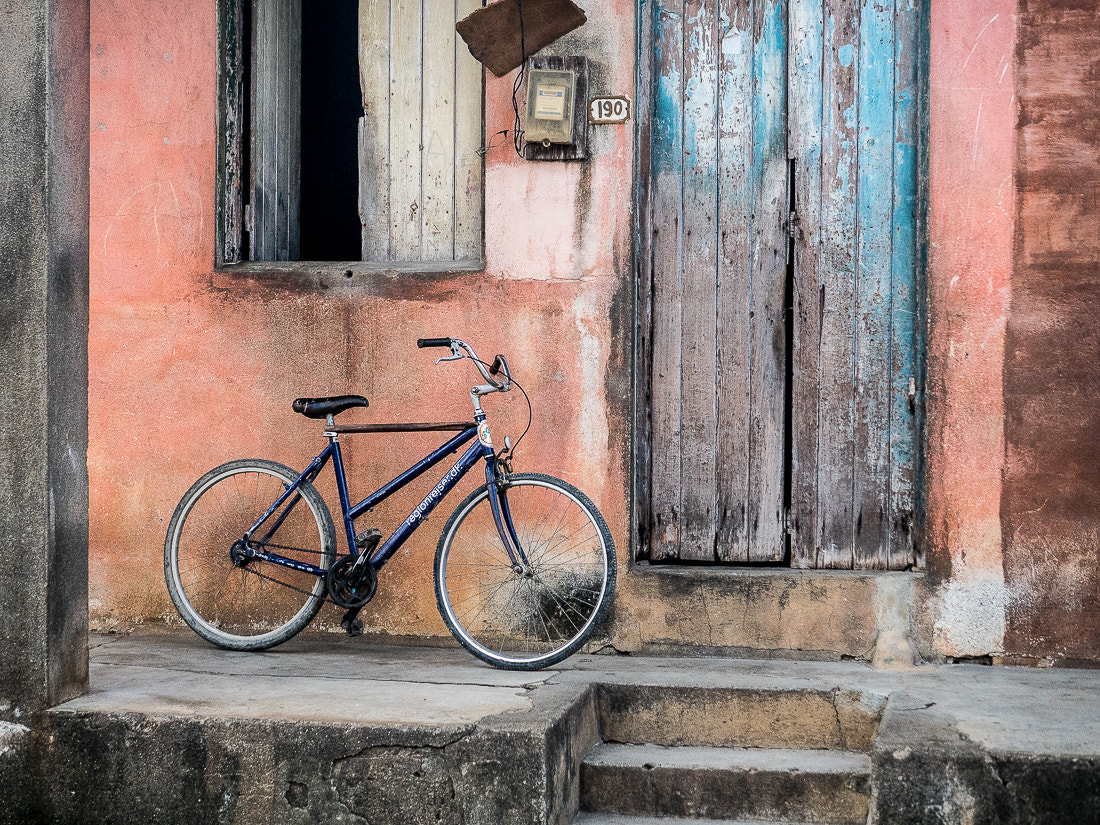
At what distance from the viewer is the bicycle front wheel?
4699 mm

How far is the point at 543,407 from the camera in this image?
488 cm

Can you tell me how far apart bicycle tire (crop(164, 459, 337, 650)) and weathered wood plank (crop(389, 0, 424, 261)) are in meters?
1.40

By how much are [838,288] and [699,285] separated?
0.65 meters

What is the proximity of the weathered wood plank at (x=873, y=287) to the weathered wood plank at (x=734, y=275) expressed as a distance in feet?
1.68

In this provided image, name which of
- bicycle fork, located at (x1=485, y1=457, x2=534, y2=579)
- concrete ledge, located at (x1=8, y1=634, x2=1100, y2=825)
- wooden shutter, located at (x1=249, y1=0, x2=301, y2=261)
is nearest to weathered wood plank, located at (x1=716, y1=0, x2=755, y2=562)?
concrete ledge, located at (x1=8, y1=634, x2=1100, y2=825)

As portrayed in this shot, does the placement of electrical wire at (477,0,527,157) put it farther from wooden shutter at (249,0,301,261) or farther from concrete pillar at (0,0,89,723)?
concrete pillar at (0,0,89,723)

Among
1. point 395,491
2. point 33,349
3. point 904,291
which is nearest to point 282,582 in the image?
point 395,491

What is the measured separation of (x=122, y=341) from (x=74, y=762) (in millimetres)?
2221

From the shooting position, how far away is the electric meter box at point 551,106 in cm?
471

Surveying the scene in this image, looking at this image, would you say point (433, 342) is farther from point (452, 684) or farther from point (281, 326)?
point (452, 684)

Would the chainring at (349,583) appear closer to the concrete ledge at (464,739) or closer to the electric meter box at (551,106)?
the concrete ledge at (464,739)

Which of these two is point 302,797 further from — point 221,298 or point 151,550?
point 221,298

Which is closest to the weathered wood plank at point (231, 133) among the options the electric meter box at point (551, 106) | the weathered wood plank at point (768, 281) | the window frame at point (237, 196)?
the window frame at point (237, 196)

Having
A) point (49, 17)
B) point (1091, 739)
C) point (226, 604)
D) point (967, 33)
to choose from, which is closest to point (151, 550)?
point (226, 604)
